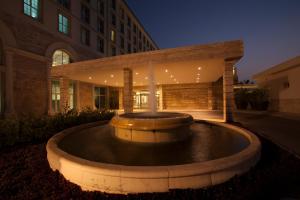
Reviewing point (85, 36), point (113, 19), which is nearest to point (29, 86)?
point (85, 36)

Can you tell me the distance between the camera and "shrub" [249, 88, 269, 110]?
21.2 meters

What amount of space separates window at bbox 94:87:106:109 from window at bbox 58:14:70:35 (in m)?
9.87

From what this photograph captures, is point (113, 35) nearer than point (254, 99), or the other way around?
point (254, 99)

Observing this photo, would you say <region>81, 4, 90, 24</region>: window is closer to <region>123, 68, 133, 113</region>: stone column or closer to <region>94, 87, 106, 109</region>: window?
<region>94, 87, 106, 109</region>: window

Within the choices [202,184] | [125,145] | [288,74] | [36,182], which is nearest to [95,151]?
[125,145]

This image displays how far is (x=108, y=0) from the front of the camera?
3084cm

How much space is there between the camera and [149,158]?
4324 millimetres

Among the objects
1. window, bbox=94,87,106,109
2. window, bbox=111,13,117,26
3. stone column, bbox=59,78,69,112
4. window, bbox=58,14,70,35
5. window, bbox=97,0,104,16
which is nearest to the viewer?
stone column, bbox=59,78,69,112

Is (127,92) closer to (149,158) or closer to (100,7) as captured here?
(149,158)

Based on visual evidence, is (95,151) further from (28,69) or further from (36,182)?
(28,69)

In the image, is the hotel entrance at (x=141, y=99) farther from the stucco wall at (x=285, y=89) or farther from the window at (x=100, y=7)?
the stucco wall at (x=285, y=89)

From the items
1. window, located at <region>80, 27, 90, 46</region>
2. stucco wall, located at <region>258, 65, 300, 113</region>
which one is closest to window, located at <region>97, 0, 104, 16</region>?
window, located at <region>80, 27, 90, 46</region>

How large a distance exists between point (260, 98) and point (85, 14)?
29321 millimetres

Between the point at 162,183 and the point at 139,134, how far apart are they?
10.1ft
